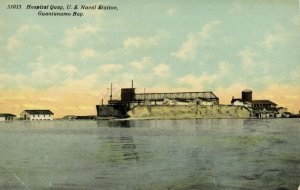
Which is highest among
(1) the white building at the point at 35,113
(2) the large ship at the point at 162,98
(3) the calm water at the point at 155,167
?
(2) the large ship at the point at 162,98

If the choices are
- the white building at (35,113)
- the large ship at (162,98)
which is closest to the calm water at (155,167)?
the white building at (35,113)

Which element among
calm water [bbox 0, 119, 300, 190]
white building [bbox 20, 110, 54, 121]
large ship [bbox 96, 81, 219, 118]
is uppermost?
large ship [bbox 96, 81, 219, 118]

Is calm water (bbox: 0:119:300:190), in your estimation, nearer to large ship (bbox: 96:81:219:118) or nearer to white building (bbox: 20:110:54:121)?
white building (bbox: 20:110:54:121)

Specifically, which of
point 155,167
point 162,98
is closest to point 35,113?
point 155,167

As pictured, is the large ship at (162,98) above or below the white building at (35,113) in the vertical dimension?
above

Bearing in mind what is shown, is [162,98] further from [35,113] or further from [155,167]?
[155,167]

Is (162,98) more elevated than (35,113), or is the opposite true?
(162,98)

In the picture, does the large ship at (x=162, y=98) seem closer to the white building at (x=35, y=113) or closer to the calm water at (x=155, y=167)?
the calm water at (x=155, y=167)

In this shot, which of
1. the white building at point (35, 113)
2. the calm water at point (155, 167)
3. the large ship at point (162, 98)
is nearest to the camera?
the calm water at point (155, 167)

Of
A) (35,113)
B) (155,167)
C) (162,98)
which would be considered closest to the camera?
(155,167)

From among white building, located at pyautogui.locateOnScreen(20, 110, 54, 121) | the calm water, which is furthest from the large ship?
white building, located at pyautogui.locateOnScreen(20, 110, 54, 121)

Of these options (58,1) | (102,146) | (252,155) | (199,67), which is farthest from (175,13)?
(102,146)

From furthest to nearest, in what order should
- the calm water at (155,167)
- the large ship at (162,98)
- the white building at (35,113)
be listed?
the large ship at (162,98) → the white building at (35,113) → the calm water at (155,167)
